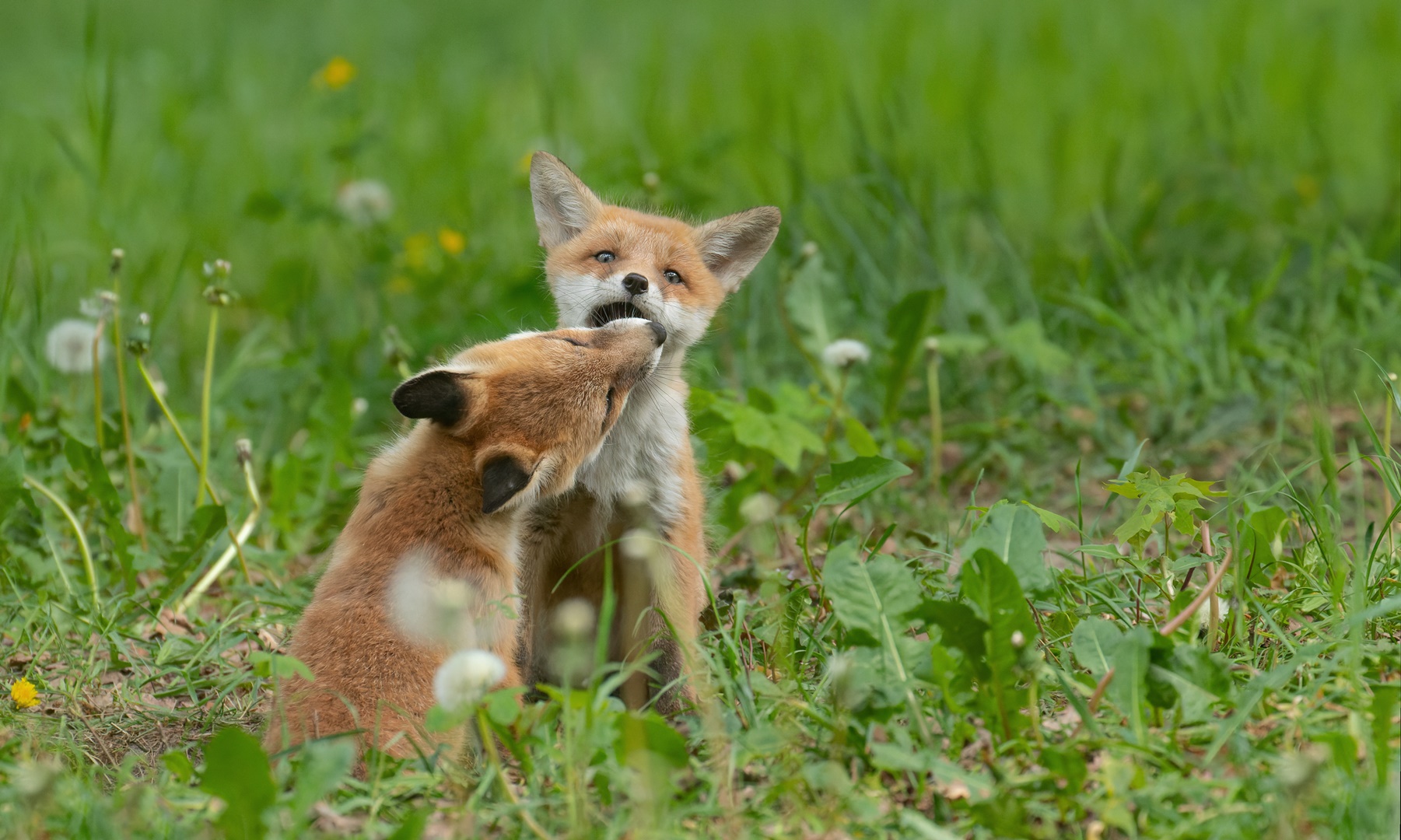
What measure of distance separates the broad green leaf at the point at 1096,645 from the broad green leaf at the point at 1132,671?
22 centimetres

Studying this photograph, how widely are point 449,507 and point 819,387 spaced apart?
7.57 ft

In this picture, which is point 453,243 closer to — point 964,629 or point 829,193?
point 829,193

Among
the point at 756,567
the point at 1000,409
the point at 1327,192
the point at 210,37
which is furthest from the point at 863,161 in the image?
the point at 210,37

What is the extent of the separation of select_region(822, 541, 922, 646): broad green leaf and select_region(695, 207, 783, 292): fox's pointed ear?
Answer: 7.51 ft

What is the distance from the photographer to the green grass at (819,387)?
2.92 metres

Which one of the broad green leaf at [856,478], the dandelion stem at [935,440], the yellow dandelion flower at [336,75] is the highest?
the yellow dandelion flower at [336,75]

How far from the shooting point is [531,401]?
3918 millimetres

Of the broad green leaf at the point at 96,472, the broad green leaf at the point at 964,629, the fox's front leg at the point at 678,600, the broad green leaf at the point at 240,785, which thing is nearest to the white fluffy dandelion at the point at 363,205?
the broad green leaf at the point at 96,472

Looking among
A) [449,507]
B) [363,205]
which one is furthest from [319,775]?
[363,205]

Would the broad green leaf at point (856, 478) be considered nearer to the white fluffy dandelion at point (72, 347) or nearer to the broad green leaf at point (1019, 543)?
the broad green leaf at point (1019, 543)

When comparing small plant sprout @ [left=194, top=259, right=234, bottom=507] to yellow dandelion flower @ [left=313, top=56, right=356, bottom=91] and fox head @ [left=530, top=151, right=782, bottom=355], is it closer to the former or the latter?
fox head @ [left=530, top=151, right=782, bottom=355]

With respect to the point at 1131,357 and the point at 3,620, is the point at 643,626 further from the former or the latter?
the point at 1131,357

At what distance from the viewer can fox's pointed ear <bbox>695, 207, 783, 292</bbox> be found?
5.24 meters

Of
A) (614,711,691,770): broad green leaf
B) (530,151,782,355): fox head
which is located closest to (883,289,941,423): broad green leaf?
(530,151,782,355): fox head
